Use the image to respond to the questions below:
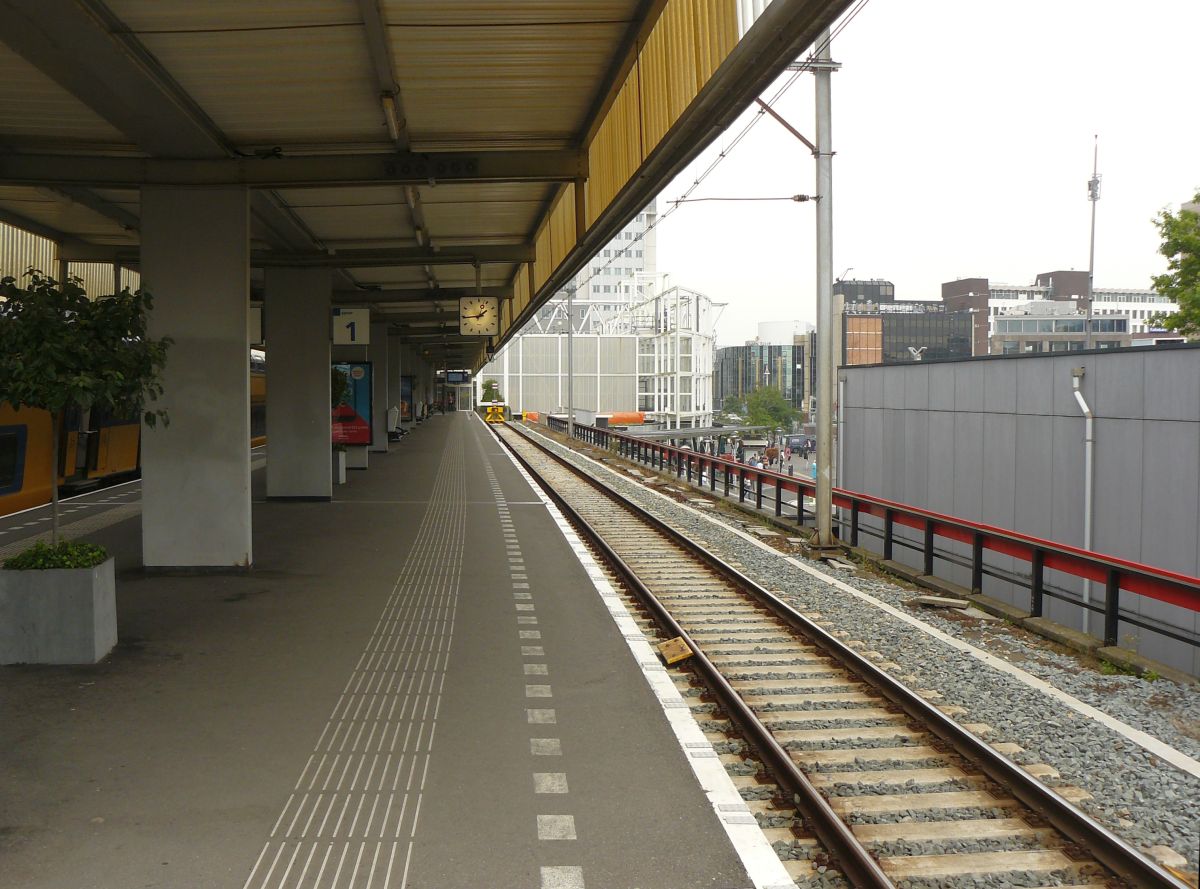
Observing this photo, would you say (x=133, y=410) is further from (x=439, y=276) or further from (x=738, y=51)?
(x=439, y=276)

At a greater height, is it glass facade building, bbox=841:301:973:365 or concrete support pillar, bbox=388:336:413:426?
glass facade building, bbox=841:301:973:365

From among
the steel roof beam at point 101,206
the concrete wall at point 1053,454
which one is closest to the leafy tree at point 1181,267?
the concrete wall at point 1053,454

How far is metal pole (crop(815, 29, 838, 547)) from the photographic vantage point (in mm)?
13938

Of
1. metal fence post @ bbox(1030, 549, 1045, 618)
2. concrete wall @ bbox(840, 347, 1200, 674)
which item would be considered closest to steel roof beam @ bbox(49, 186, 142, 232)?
concrete wall @ bbox(840, 347, 1200, 674)

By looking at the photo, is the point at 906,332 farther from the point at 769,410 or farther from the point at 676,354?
the point at 769,410

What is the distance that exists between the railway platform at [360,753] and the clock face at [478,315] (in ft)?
45.9

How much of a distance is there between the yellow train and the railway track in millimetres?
9897

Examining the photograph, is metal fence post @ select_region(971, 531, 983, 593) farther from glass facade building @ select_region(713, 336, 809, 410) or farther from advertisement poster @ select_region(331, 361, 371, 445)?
glass facade building @ select_region(713, 336, 809, 410)

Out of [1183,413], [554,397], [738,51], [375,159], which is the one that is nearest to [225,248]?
[375,159]

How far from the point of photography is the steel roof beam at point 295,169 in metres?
11.8

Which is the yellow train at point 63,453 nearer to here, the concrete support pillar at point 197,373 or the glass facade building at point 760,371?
the concrete support pillar at point 197,373

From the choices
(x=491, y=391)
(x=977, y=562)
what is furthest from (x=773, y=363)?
(x=977, y=562)

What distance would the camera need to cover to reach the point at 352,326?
80.0 ft

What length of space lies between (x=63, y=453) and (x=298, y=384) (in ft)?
14.7
